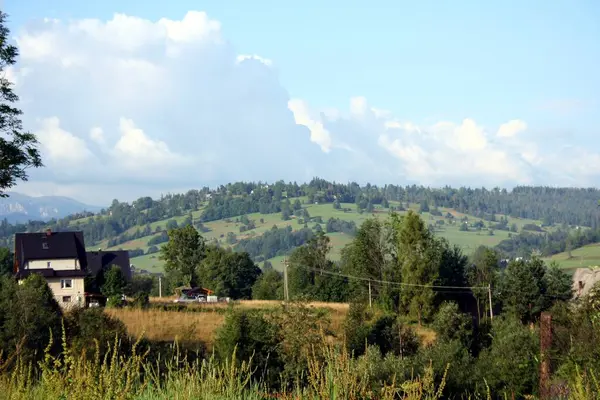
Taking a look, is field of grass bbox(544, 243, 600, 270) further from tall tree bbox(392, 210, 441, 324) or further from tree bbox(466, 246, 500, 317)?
tall tree bbox(392, 210, 441, 324)

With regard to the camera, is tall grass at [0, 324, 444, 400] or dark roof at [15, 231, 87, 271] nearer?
tall grass at [0, 324, 444, 400]

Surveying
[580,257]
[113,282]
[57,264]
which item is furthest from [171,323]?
[580,257]

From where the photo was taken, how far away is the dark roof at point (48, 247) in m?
65.4

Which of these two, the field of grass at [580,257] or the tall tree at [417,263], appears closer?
the tall tree at [417,263]

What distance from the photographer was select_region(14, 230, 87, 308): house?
62.6 metres

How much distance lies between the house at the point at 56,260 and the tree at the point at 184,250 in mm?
10526

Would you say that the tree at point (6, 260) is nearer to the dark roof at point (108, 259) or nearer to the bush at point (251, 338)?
the dark roof at point (108, 259)

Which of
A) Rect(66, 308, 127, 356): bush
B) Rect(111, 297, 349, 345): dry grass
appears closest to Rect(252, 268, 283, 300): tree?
Rect(111, 297, 349, 345): dry grass

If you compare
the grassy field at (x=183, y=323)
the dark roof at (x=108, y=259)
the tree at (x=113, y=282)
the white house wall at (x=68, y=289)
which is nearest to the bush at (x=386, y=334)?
the grassy field at (x=183, y=323)

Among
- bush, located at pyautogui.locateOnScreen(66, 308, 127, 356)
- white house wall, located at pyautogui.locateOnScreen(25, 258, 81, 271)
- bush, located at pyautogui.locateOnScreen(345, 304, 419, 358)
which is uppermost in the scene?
white house wall, located at pyautogui.locateOnScreen(25, 258, 81, 271)

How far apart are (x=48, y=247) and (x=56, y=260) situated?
184 centimetres

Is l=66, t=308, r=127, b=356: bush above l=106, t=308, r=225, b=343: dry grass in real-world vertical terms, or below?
above

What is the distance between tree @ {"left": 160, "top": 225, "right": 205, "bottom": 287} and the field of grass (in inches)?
2798

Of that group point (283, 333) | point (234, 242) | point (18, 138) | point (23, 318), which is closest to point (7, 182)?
point (18, 138)
